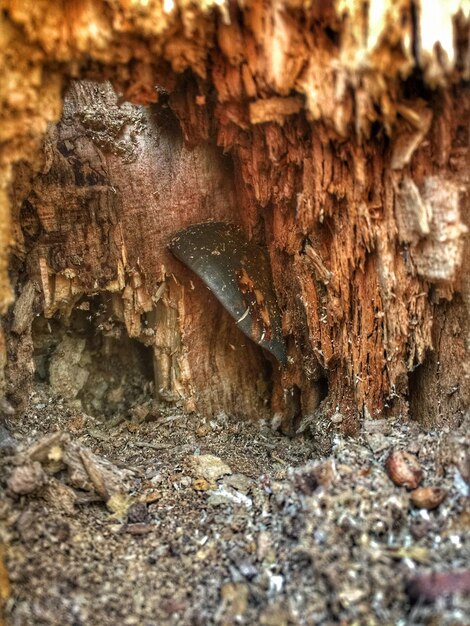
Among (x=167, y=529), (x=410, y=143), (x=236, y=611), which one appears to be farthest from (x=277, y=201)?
(x=236, y=611)

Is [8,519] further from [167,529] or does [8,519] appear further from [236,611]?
[236,611]

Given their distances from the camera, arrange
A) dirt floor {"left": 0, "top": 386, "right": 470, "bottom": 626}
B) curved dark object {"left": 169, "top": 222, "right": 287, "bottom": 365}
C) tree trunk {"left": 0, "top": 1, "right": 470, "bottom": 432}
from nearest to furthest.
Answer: dirt floor {"left": 0, "top": 386, "right": 470, "bottom": 626}
tree trunk {"left": 0, "top": 1, "right": 470, "bottom": 432}
curved dark object {"left": 169, "top": 222, "right": 287, "bottom": 365}

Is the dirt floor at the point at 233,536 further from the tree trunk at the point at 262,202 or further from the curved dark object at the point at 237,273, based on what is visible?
the curved dark object at the point at 237,273

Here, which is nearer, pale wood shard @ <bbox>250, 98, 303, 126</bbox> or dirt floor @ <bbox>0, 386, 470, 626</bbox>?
dirt floor @ <bbox>0, 386, 470, 626</bbox>

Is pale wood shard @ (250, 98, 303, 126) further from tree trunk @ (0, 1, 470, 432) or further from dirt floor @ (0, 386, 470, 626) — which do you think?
dirt floor @ (0, 386, 470, 626)

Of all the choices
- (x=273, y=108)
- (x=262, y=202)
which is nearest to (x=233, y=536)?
(x=262, y=202)

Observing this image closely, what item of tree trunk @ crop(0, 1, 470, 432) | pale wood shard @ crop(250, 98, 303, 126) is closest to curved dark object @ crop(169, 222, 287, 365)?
tree trunk @ crop(0, 1, 470, 432)

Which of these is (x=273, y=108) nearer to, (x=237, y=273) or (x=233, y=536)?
(x=237, y=273)
